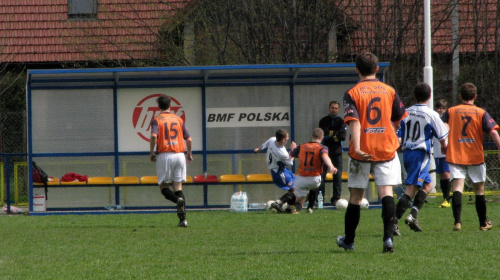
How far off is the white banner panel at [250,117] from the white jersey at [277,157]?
1.79m

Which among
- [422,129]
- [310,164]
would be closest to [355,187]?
[422,129]

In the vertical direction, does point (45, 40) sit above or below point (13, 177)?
Answer: above

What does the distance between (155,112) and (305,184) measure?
166 inches

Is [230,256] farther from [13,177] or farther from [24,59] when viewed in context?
[24,59]

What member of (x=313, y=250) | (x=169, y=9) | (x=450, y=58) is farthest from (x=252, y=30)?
(x=313, y=250)

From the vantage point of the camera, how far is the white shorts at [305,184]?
1342cm

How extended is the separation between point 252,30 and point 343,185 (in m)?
5.15

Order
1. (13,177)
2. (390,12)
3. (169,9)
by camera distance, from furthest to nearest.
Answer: (169,9)
(390,12)
(13,177)

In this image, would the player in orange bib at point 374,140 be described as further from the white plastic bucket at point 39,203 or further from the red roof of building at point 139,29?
the red roof of building at point 139,29

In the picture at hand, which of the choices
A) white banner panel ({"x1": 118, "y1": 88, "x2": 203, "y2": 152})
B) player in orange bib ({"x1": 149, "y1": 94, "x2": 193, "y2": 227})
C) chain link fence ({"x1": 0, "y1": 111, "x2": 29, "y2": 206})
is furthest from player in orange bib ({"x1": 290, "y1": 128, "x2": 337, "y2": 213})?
chain link fence ({"x1": 0, "y1": 111, "x2": 29, "y2": 206})

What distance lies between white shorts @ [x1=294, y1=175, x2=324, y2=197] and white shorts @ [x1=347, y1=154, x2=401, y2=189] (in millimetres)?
6151

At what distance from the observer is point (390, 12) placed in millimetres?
19609

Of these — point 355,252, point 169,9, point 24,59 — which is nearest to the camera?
point 355,252

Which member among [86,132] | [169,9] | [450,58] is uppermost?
[169,9]
